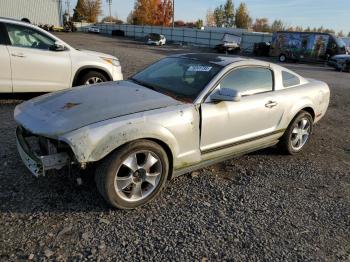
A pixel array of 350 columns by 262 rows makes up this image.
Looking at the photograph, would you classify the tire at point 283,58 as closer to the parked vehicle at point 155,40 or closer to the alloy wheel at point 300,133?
the parked vehicle at point 155,40

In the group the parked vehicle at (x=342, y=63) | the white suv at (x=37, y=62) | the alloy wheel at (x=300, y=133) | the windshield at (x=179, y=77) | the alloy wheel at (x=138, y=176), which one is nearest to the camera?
the alloy wheel at (x=138, y=176)

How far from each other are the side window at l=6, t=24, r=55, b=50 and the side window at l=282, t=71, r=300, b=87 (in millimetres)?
4523

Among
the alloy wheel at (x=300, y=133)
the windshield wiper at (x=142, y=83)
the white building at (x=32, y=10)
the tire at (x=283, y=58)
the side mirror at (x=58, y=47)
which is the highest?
the white building at (x=32, y=10)

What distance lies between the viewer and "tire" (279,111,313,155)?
513 centimetres

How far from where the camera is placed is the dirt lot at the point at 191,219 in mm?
2910

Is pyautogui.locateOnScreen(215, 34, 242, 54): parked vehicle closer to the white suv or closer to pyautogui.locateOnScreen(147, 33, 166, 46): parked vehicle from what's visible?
pyautogui.locateOnScreen(147, 33, 166, 46): parked vehicle

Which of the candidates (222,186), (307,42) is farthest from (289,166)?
(307,42)

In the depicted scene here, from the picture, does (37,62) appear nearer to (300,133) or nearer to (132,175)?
(132,175)

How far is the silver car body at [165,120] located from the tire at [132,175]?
96 millimetres

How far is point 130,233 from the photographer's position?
3.11 meters

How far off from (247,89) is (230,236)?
6.48ft

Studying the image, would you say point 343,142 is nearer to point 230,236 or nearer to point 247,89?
point 247,89

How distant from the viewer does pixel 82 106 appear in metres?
3.52

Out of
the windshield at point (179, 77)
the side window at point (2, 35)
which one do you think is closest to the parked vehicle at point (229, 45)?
the side window at point (2, 35)
